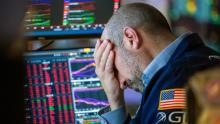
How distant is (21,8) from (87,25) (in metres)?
1.54

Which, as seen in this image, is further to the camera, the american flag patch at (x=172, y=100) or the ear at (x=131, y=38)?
the ear at (x=131, y=38)

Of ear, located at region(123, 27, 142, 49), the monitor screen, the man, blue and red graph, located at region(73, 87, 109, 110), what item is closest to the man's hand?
the man

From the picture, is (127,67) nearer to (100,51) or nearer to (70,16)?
(100,51)

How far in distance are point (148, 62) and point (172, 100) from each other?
279 mm

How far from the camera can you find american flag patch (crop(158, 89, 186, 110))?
44.5 inches

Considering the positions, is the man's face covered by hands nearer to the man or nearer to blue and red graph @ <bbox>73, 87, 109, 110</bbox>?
the man

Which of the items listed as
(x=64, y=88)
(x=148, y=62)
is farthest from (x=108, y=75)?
(x=64, y=88)

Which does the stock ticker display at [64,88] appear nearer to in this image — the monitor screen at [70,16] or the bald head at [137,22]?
the monitor screen at [70,16]

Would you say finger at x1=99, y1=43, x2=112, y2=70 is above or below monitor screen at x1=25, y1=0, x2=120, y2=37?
below

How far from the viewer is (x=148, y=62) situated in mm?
1390

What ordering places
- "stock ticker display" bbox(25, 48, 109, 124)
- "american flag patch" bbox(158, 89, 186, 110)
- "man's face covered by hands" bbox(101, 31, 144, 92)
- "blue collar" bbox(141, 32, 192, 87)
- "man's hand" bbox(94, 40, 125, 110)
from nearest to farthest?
"american flag patch" bbox(158, 89, 186, 110)
"blue collar" bbox(141, 32, 192, 87)
"man's face covered by hands" bbox(101, 31, 144, 92)
"man's hand" bbox(94, 40, 125, 110)
"stock ticker display" bbox(25, 48, 109, 124)

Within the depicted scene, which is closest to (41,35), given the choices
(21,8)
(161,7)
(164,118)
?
(161,7)

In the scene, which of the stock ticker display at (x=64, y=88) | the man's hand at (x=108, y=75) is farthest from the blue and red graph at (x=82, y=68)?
the man's hand at (x=108, y=75)

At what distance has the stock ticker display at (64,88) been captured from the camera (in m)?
1.79
